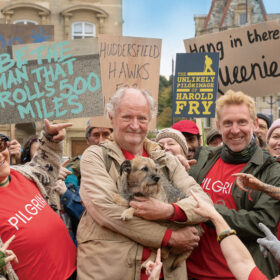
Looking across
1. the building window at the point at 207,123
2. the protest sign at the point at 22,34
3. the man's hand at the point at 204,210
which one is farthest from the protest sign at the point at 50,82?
the building window at the point at 207,123

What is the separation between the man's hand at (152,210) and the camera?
271 cm

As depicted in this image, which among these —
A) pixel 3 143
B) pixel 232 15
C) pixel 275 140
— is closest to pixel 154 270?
pixel 3 143

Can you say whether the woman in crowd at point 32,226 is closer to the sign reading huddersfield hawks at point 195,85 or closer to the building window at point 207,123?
the sign reading huddersfield hawks at point 195,85

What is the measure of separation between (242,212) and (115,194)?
95 centimetres

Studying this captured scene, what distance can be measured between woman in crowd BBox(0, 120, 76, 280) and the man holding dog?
9.1 inches

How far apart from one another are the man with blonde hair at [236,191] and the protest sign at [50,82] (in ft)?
5.98

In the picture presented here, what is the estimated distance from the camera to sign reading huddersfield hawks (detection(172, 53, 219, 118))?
6648 millimetres

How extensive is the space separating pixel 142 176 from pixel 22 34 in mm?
3501

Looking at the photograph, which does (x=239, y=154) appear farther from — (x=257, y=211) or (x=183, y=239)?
(x=183, y=239)

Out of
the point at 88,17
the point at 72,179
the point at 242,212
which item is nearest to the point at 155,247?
the point at 242,212

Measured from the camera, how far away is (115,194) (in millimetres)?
2830

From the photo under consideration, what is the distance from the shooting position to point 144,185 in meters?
2.81

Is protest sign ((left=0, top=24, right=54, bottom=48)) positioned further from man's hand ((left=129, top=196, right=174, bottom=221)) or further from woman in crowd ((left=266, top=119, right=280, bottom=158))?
man's hand ((left=129, top=196, right=174, bottom=221))

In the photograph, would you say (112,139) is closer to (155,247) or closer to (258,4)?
(155,247)
